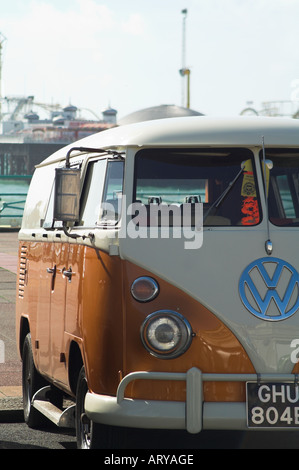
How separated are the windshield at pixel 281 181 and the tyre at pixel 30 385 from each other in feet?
9.71

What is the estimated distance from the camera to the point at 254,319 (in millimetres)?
5316

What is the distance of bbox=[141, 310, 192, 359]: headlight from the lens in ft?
17.3

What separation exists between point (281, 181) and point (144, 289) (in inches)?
47.1

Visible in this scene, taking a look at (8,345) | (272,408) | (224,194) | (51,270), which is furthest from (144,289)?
(8,345)

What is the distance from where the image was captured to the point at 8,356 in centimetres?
1079

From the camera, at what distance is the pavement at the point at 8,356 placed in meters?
8.35

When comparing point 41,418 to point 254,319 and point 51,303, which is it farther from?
point 254,319

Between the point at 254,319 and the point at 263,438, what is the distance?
106cm

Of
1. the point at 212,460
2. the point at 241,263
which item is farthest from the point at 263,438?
the point at 241,263

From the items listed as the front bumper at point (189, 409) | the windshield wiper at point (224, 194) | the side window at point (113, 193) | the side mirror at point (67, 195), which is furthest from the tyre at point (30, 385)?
the windshield wiper at point (224, 194)
